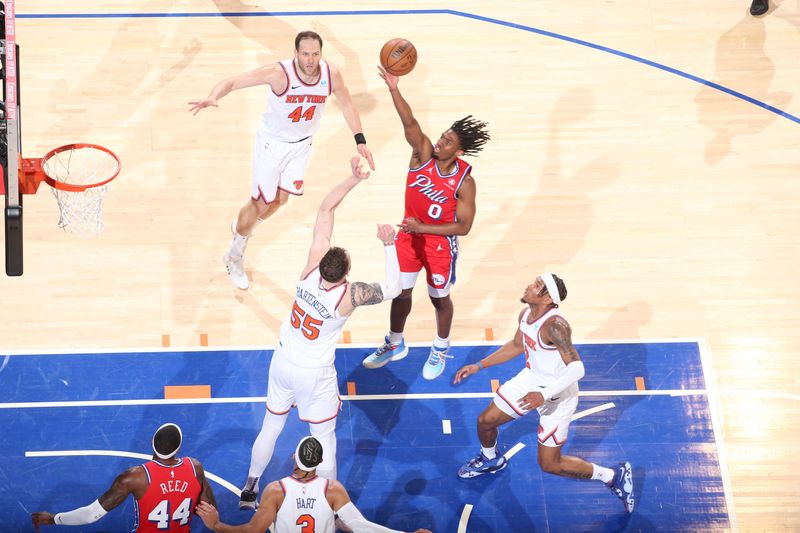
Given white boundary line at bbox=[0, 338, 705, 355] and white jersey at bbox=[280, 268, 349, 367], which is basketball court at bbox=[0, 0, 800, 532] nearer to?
white boundary line at bbox=[0, 338, 705, 355]

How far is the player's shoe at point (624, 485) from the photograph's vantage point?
26.8 ft

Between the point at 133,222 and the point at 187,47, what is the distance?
7.98ft

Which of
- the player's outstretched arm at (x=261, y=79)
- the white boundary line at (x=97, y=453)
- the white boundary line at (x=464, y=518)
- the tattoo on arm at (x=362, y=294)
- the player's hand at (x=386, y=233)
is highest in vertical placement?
the player's outstretched arm at (x=261, y=79)

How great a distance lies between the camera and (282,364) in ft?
24.7

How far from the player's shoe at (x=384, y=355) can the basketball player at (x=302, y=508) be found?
2.21 metres

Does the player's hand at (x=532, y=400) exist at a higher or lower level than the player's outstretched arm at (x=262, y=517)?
higher

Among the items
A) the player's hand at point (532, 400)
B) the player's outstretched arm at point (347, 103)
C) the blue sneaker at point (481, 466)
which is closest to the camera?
the player's hand at point (532, 400)

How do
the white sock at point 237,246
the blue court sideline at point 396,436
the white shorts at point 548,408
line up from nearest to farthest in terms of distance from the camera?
the white shorts at point 548,408
the blue court sideline at point 396,436
the white sock at point 237,246

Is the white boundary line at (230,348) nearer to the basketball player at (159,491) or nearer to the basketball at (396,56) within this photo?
the basketball player at (159,491)

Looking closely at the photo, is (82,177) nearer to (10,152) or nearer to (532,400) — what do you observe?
(10,152)

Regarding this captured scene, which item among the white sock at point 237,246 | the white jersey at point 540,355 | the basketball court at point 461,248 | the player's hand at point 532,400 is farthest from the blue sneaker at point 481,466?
the white sock at point 237,246

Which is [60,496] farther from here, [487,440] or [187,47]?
[187,47]

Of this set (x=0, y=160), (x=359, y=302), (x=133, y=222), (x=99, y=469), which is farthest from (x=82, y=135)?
(x=359, y=302)

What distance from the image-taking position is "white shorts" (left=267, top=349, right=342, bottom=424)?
7508 mm
